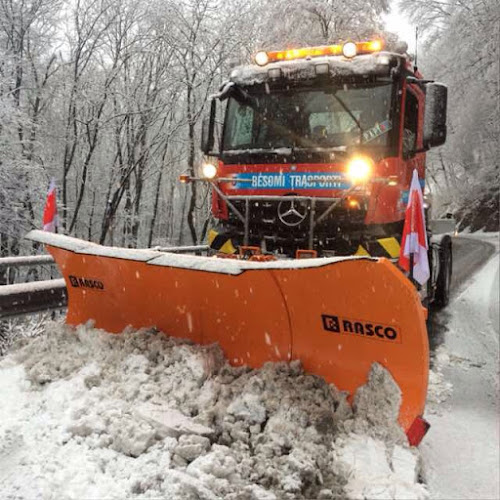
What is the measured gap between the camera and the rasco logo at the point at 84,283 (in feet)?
13.1

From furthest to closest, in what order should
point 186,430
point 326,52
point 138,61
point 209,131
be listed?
1. point 138,61
2. point 209,131
3. point 326,52
4. point 186,430

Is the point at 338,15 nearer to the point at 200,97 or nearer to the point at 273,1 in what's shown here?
the point at 273,1

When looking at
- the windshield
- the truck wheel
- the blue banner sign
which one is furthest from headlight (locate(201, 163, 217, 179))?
the truck wheel

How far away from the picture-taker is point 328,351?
10.5 feet

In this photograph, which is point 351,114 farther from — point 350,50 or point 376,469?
point 376,469

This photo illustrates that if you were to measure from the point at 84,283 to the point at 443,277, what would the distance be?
17.2 feet

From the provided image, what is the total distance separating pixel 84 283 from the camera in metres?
4.12

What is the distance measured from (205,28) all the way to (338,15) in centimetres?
429

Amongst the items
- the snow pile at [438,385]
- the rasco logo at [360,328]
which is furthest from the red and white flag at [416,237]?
the rasco logo at [360,328]

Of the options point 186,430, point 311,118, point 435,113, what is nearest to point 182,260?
point 186,430

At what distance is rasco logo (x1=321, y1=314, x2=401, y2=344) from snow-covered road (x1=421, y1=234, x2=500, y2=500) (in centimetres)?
83

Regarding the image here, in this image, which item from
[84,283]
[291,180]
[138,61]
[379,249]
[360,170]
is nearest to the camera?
[84,283]

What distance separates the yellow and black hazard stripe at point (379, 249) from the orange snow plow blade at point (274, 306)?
1.66 m

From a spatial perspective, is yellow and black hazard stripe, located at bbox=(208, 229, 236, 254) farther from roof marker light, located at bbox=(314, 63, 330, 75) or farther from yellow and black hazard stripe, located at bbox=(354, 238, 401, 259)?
roof marker light, located at bbox=(314, 63, 330, 75)
